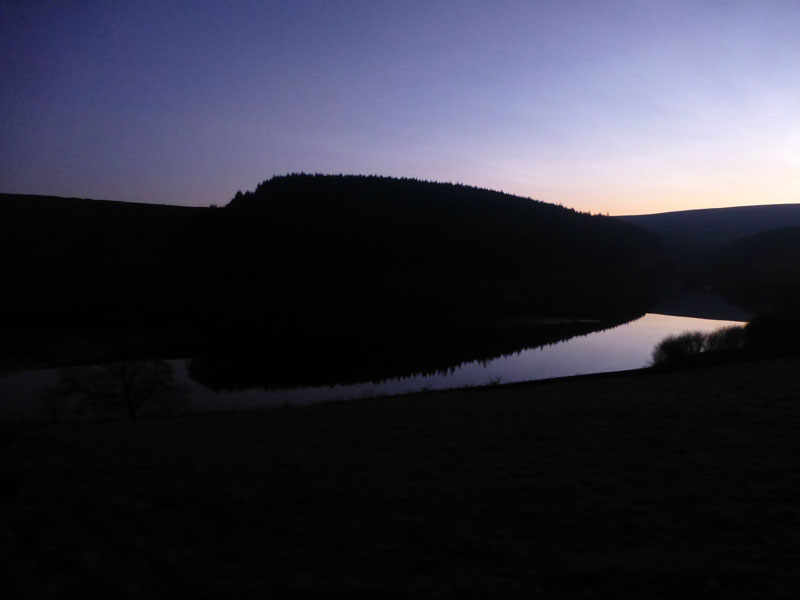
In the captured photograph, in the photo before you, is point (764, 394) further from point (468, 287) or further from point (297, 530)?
point (468, 287)

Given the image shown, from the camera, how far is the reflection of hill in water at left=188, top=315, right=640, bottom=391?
2691 centimetres

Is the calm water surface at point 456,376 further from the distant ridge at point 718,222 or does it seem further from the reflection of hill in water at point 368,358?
the distant ridge at point 718,222

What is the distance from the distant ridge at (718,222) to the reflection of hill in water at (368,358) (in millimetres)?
114160

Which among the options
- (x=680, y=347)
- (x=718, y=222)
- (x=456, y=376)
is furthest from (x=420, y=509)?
(x=718, y=222)

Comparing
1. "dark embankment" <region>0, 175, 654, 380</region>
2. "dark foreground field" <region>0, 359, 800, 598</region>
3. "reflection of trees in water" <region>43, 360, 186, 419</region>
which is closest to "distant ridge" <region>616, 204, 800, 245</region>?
"dark embankment" <region>0, 175, 654, 380</region>

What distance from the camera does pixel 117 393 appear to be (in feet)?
63.3

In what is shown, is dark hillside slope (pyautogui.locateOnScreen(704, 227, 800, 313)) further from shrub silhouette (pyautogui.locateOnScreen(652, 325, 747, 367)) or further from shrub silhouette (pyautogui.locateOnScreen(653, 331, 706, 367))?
shrub silhouette (pyautogui.locateOnScreen(653, 331, 706, 367))

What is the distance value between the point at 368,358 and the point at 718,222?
171 meters

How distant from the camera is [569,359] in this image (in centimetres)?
3152

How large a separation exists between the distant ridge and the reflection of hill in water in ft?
375

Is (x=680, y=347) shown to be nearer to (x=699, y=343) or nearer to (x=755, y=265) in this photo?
(x=699, y=343)

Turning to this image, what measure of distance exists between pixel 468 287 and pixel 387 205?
24939 millimetres

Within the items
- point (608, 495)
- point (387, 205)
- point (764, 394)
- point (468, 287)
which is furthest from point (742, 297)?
point (608, 495)

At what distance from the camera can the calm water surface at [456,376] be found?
21.7 m
